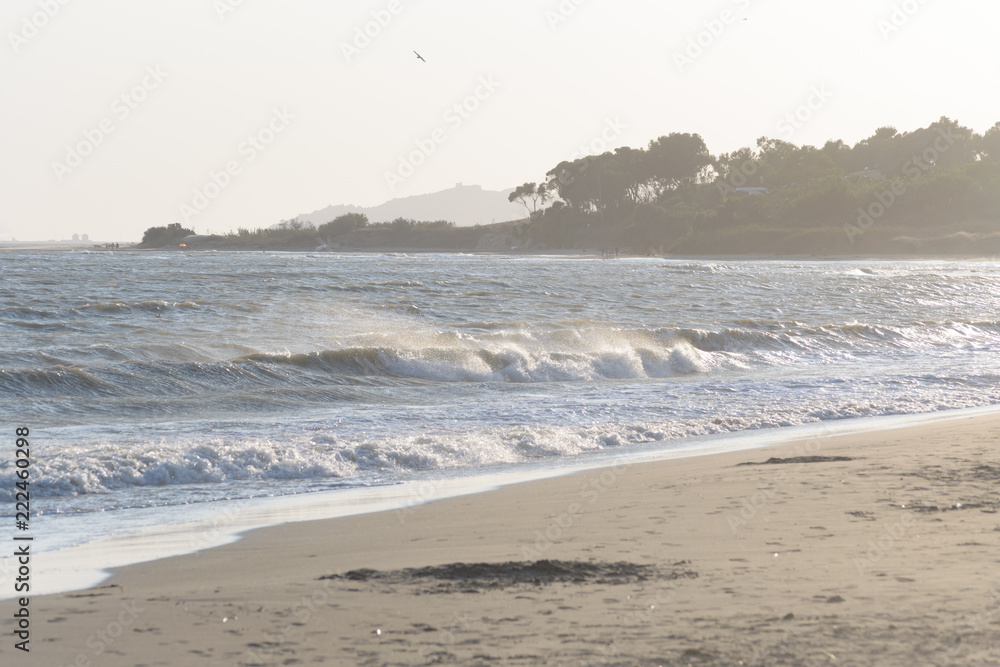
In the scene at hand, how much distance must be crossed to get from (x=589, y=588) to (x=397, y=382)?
10552 mm

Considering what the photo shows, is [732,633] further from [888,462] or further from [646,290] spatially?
[646,290]

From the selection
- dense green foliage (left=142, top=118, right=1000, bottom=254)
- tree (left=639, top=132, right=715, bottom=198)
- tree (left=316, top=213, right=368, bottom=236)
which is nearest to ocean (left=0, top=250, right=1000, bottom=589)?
dense green foliage (left=142, top=118, right=1000, bottom=254)

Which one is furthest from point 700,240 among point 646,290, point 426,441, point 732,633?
point 732,633

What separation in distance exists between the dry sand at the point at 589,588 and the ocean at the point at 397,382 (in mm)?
1041

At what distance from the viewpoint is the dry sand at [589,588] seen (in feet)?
11.1

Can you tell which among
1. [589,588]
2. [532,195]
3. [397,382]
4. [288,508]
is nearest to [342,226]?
[532,195]

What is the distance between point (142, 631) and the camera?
376 centimetres

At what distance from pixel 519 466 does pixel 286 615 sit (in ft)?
15.8

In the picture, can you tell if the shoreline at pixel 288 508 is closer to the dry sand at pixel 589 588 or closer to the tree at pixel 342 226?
the dry sand at pixel 589 588

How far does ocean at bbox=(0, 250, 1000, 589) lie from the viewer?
7.82 m

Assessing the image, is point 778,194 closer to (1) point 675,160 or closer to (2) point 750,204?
(2) point 750,204

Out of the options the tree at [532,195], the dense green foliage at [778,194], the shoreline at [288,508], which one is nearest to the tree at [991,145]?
the dense green foliage at [778,194]

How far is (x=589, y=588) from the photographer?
4168 millimetres

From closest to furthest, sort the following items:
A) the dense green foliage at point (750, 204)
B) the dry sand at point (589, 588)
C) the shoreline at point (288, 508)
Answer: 1. the dry sand at point (589, 588)
2. the shoreline at point (288, 508)
3. the dense green foliage at point (750, 204)
